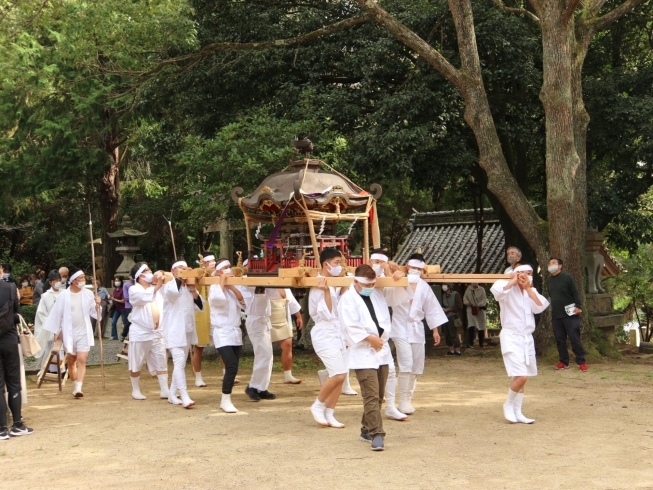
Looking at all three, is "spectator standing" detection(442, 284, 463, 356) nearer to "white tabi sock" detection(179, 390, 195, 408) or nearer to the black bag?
"white tabi sock" detection(179, 390, 195, 408)

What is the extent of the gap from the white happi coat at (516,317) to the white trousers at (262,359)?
10.5 feet

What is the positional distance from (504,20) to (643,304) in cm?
892

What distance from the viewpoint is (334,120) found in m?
15.5

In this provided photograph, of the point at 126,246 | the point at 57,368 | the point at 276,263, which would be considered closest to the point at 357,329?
the point at 276,263

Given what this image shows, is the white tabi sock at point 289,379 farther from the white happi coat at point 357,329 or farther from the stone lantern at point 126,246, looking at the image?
the stone lantern at point 126,246

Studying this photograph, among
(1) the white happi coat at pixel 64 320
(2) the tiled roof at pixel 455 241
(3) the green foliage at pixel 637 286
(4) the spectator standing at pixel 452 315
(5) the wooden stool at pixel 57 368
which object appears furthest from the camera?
(3) the green foliage at pixel 637 286

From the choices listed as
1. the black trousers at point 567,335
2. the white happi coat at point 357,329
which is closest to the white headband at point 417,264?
the white happi coat at point 357,329

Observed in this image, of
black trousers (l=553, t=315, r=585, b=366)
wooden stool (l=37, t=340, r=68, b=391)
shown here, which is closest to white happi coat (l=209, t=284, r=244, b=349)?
wooden stool (l=37, t=340, r=68, b=391)

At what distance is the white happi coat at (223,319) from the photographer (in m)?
10.0

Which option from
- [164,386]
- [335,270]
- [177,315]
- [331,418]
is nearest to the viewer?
[335,270]

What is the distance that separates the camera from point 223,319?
33.1 ft

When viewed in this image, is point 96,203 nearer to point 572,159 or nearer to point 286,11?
point 286,11

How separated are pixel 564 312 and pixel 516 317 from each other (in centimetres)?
432

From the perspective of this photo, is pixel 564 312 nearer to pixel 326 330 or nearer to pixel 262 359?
pixel 262 359
